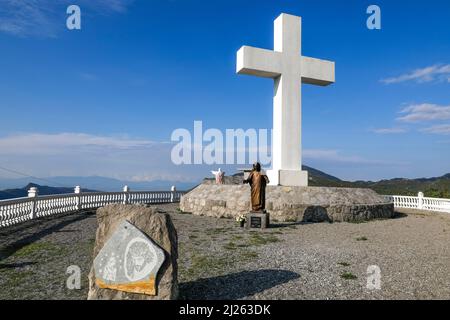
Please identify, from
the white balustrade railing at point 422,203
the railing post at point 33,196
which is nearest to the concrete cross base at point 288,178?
the railing post at point 33,196

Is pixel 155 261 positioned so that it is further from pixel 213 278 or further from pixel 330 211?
pixel 330 211

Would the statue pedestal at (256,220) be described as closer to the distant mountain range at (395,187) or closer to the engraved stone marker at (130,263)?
the engraved stone marker at (130,263)

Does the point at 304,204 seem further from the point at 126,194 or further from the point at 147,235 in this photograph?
the point at 126,194

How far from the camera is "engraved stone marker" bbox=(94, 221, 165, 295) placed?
389 cm

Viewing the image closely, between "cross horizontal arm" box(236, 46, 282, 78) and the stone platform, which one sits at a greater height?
"cross horizontal arm" box(236, 46, 282, 78)

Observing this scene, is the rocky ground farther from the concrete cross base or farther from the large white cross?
the large white cross

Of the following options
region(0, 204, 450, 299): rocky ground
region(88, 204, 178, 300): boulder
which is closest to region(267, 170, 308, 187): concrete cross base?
region(0, 204, 450, 299): rocky ground

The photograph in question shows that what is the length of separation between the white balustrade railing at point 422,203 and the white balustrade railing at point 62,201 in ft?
44.6

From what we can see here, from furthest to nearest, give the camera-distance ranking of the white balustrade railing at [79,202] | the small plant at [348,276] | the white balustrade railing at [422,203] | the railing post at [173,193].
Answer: the railing post at [173,193] → the white balustrade railing at [422,203] → the white balustrade railing at [79,202] → the small plant at [348,276]

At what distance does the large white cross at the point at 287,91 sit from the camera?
42.4 ft

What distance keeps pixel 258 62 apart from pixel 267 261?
837cm

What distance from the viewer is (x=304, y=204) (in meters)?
12.0

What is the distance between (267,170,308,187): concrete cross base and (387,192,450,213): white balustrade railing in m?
8.80

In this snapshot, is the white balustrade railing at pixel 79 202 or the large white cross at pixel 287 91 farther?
the large white cross at pixel 287 91
